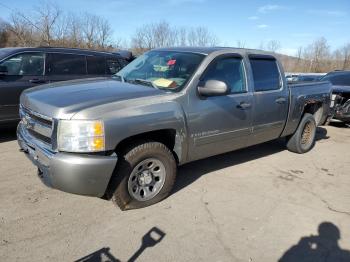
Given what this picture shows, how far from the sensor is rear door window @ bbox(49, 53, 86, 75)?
6930 mm

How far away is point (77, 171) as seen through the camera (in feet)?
11.0

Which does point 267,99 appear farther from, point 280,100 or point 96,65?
point 96,65

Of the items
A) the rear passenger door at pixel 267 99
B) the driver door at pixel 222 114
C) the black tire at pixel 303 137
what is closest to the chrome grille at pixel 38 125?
the driver door at pixel 222 114

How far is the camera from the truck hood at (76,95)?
3.47 m

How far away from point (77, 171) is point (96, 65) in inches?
185

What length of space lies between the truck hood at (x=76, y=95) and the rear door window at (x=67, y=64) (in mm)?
2642

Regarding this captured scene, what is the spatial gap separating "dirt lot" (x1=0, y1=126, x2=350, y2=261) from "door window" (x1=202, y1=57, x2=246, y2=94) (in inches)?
53.5

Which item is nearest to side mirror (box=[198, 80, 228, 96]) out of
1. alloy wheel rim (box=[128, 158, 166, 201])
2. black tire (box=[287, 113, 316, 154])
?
alloy wheel rim (box=[128, 158, 166, 201])

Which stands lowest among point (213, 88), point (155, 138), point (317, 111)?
point (155, 138)

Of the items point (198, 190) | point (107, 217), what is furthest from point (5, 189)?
point (198, 190)

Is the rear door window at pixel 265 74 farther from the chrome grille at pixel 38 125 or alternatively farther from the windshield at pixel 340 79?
the windshield at pixel 340 79

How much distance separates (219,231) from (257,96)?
7.39ft

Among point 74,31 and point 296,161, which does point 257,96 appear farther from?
point 74,31

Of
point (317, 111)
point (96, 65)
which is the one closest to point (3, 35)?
point (96, 65)
